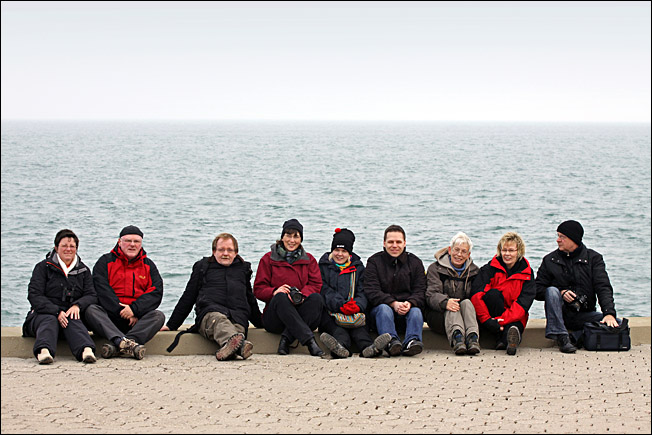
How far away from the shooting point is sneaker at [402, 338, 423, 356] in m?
7.90

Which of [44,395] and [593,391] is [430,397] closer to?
[593,391]

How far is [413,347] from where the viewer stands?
791cm

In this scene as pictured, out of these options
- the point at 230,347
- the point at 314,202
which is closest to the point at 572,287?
the point at 230,347

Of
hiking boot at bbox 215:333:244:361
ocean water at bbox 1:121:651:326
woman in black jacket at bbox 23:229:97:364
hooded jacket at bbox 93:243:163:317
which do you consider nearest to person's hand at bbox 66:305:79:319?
woman in black jacket at bbox 23:229:97:364

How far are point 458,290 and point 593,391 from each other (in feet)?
5.92

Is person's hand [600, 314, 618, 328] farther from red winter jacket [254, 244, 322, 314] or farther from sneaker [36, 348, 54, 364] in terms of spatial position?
sneaker [36, 348, 54, 364]

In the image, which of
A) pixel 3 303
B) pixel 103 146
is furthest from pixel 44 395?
pixel 103 146

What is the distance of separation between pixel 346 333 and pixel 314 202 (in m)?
Answer: 42.1

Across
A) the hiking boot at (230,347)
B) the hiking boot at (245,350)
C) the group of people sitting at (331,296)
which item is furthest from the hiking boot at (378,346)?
the hiking boot at (230,347)

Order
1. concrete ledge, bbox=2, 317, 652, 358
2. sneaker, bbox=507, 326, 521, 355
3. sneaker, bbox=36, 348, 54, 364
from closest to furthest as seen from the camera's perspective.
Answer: sneaker, bbox=36, 348, 54, 364
concrete ledge, bbox=2, 317, 652, 358
sneaker, bbox=507, 326, 521, 355

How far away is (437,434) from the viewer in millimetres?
5816

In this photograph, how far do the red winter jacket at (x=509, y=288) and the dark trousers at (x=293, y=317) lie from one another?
1470 mm

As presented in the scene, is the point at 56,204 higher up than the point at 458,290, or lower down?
lower down

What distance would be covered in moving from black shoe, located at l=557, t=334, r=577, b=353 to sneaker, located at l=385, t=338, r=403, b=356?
1519mm
